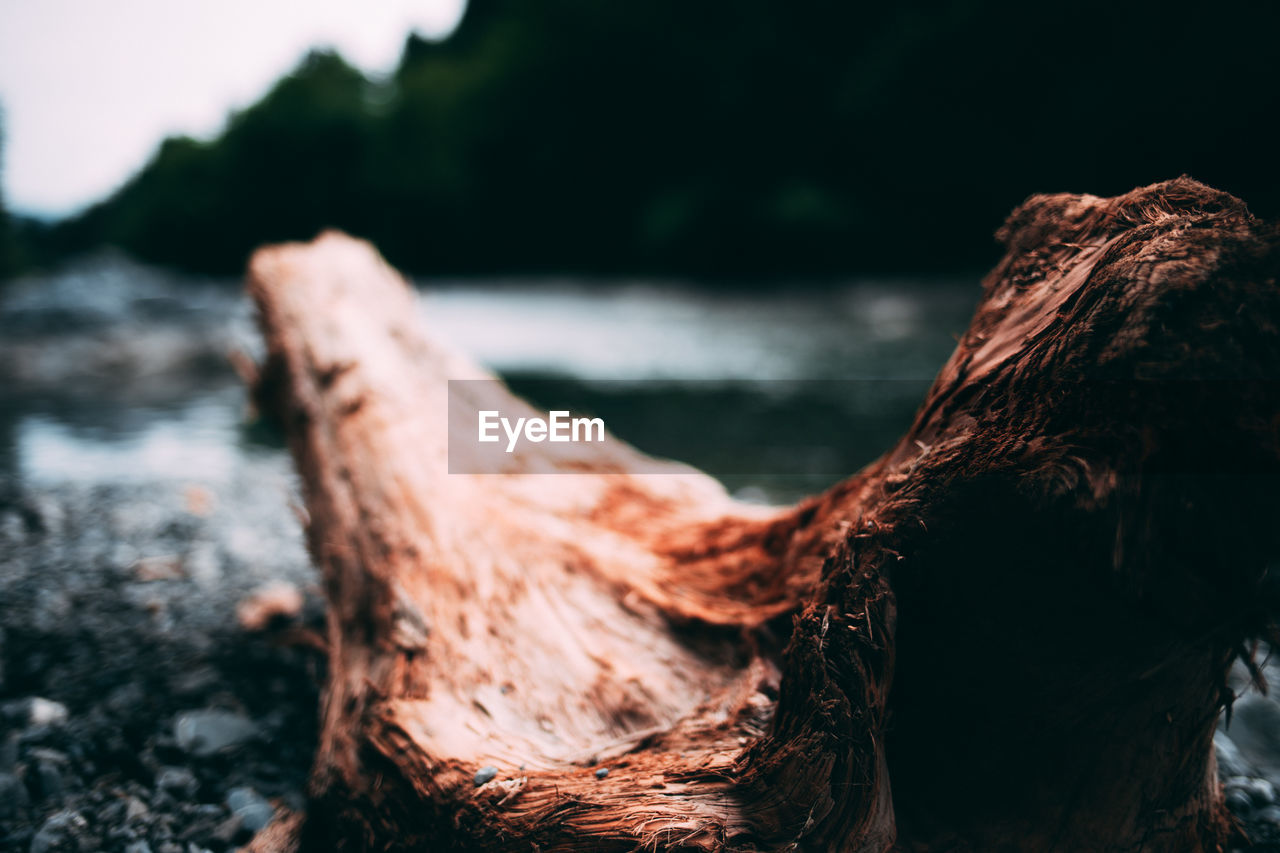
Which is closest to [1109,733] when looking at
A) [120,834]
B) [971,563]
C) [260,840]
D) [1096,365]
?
[971,563]

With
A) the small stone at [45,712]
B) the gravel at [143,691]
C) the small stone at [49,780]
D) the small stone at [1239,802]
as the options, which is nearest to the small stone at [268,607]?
the gravel at [143,691]

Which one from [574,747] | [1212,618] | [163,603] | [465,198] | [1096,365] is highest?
[465,198]

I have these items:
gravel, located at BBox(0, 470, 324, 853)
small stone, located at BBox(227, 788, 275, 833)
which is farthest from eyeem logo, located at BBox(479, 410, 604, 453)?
small stone, located at BBox(227, 788, 275, 833)

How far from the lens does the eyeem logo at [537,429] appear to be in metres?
2.39

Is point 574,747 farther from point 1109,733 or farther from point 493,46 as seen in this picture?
point 493,46

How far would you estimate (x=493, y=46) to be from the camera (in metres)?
21.4

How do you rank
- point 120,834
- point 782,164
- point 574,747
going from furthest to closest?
1. point 782,164
2. point 120,834
3. point 574,747

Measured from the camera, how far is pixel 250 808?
58.1 inches

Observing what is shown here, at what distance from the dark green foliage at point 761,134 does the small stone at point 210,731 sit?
2306mm

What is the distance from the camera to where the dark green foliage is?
21.9ft

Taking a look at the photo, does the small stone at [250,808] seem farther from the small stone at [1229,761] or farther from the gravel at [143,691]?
the small stone at [1229,761]

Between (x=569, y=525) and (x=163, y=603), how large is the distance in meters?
1.64

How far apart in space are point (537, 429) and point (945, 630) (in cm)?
179

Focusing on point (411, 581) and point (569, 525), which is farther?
point (569, 525)
